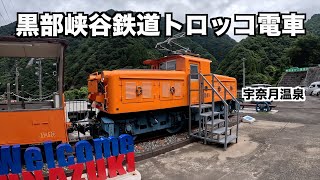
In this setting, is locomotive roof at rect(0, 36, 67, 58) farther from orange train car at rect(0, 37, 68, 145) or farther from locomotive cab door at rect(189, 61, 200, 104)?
locomotive cab door at rect(189, 61, 200, 104)

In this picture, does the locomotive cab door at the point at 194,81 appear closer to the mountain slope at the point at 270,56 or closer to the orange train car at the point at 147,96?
the orange train car at the point at 147,96

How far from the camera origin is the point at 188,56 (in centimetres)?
927

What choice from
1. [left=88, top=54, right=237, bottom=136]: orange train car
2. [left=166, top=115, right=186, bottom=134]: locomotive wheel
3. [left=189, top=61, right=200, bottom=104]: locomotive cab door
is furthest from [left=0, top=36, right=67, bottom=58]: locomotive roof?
[left=189, top=61, right=200, bottom=104]: locomotive cab door

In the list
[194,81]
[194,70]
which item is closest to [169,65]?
[194,70]

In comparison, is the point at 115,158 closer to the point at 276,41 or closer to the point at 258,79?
the point at 258,79

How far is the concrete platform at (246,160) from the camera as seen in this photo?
5500mm

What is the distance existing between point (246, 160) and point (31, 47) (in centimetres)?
598

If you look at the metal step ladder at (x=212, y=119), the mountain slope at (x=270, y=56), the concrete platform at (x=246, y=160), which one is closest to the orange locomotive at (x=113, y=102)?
the metal step ladder at (x=212, y=119)

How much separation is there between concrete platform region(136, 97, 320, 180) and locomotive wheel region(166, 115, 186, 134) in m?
1.25

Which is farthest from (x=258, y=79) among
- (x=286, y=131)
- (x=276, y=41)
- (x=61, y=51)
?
(x=61, y=51)

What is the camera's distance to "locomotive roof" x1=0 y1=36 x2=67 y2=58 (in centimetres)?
545

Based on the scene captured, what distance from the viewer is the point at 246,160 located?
6.44 meters

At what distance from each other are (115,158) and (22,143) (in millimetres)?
2127

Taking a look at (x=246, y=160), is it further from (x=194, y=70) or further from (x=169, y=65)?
(x=169, y=65)
